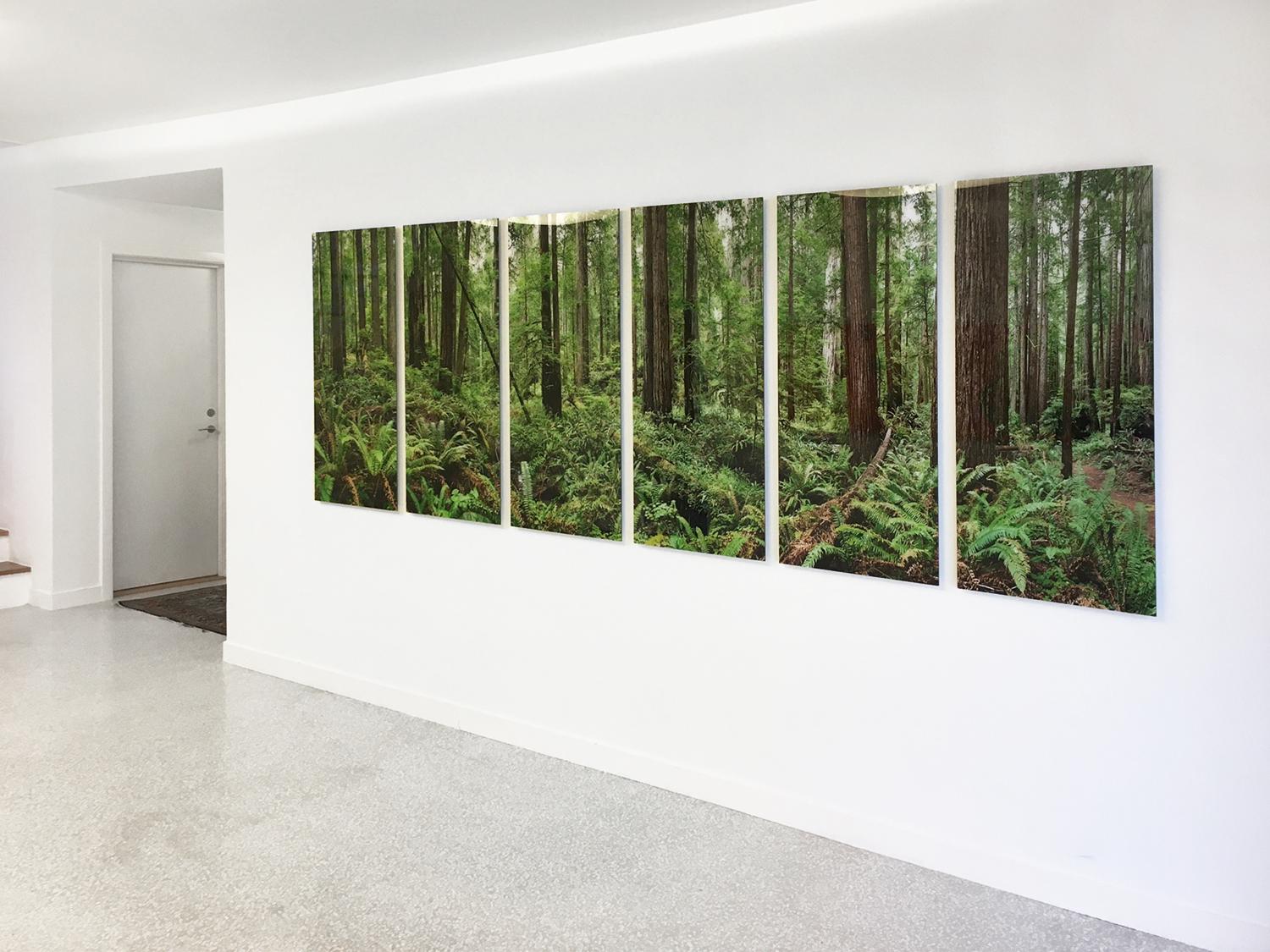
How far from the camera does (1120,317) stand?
8.23 ft

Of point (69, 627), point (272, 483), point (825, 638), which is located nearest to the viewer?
point (825, 638)

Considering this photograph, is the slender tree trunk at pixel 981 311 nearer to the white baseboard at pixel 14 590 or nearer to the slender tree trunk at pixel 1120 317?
the slender tree trunk at pixel 1120 317

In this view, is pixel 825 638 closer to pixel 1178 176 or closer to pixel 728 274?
pixel 728 274

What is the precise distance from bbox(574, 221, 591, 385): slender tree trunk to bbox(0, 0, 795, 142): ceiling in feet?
2.20

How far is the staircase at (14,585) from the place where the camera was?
230 inches

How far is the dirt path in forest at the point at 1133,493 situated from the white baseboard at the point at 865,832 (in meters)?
0.97

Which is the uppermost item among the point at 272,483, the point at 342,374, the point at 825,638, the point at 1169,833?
the point at 342,374

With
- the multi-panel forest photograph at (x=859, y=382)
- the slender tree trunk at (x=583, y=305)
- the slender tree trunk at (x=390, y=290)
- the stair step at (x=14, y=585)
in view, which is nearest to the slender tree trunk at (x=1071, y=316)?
the multi-panel forest photograph at (x=859, y=382)

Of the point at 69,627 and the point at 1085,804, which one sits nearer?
the point at 1085,804

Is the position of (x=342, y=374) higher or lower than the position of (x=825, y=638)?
higher

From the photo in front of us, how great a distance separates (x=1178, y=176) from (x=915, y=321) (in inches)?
28.7

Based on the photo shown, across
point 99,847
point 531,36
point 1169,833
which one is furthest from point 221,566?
A: point 1169,833

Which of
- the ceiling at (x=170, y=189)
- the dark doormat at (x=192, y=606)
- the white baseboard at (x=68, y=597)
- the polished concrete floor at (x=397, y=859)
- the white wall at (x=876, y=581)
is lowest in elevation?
the polished concrete floor at (x=397, y=859)

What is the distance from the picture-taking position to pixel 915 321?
283cm
